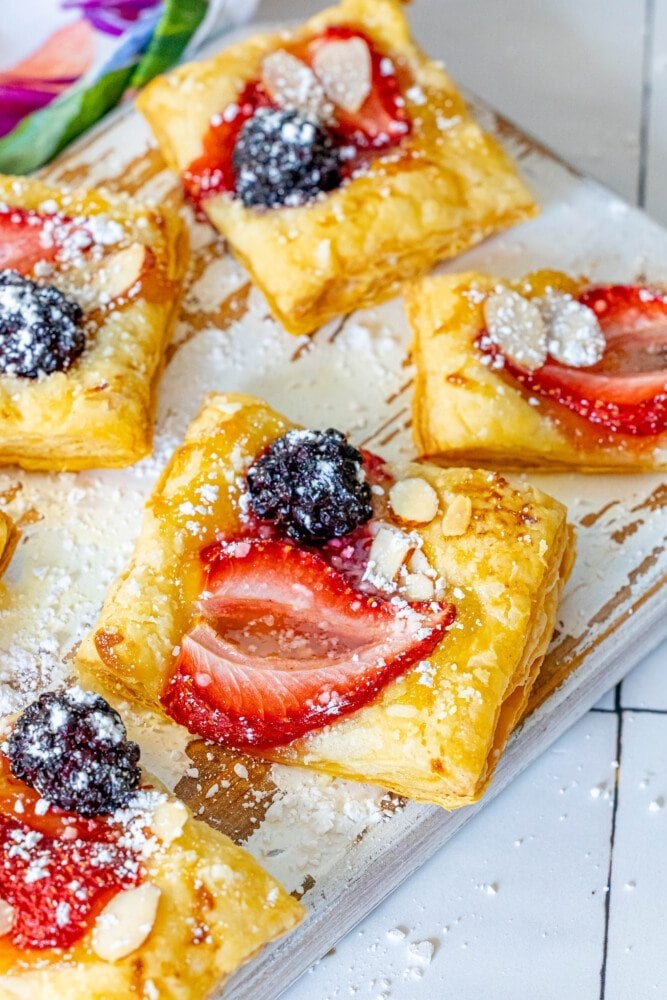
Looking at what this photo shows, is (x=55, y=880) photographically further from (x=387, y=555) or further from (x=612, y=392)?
(x=612, y=392)

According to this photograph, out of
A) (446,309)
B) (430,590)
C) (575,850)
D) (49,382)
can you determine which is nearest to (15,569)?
(49,382)

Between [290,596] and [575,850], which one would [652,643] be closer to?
[575,850]

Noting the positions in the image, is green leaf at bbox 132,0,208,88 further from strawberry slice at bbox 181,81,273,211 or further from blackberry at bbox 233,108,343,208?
blackberry at bbox 233,108,343,208

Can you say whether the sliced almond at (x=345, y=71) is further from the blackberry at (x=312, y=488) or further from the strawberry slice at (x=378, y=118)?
the blackberry at (x=312, y=488)

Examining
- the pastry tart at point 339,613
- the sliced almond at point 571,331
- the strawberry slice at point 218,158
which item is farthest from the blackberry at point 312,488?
the strawberry slice at point 218,158

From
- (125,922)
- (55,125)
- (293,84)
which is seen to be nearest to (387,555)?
(125,922)

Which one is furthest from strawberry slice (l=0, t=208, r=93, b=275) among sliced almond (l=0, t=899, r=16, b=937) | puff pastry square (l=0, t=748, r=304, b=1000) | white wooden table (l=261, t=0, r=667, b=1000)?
white wooden table (l=261, t=0, r=667, b=1000)

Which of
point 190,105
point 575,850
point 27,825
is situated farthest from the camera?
point 190,105
